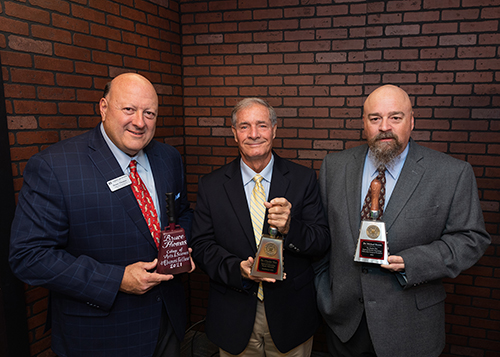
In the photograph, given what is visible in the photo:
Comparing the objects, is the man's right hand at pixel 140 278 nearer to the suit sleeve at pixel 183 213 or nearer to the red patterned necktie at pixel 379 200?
the suit sleeve at pixel 183 213

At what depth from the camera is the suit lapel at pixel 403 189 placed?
183cm

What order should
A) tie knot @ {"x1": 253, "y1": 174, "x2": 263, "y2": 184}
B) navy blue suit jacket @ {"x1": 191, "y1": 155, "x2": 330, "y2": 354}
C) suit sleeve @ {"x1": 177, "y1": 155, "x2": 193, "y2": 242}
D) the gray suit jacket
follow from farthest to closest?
1. suit sleeve @ {"x1": 177, "y1": 155, "x2": 193, "y2": 242}
2. tie knot @ {"x1": 253, "y1": 174, "x2": 263, "y2": 184}
3. navy blue suit jacket @ {"x1": 191, "y1": 155, "x2": 330, "y2": 354}
4. the gray suit jacket

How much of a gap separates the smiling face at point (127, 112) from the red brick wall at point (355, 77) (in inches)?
59.3

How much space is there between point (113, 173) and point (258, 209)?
80cm

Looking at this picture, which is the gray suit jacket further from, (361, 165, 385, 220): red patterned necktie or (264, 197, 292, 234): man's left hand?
(264, 197, 292, 234): man's left hand

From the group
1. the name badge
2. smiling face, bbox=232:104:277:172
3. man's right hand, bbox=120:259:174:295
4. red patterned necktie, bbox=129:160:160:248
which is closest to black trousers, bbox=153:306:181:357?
man's right hand, bbox=120:259:174:295

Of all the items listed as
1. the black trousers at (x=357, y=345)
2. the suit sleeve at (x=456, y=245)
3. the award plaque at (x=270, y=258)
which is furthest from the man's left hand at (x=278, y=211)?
the black trousers at (x=357, y=345)

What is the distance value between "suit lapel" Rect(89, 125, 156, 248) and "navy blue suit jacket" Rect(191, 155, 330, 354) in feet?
1.26

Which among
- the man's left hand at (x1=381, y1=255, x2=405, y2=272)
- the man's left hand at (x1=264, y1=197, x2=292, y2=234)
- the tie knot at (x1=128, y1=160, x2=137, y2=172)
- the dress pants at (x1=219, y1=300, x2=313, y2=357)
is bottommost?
the dress pants at (x1=219, y1=300, x2=313, y2=357)

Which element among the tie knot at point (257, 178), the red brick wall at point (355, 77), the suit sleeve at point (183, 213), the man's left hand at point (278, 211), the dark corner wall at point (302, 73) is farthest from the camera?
the red brick wall at point (355, 77)

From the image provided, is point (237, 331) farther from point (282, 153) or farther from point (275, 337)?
point (282, 153)

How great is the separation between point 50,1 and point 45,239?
1422 mm

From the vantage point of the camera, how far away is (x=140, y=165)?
1.91m

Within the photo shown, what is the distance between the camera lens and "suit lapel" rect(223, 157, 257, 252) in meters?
1.93
